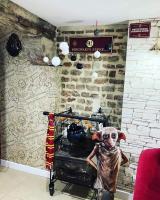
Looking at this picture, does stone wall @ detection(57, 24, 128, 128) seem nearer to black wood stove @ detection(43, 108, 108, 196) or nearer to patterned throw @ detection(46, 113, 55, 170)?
black wood stove @ detection(43, 108, 108, 196)

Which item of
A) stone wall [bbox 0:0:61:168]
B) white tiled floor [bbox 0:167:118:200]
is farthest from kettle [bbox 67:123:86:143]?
white tiled floor [bbox 0:167:118:200]

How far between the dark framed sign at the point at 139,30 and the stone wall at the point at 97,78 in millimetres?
246

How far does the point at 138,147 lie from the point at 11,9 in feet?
6.93

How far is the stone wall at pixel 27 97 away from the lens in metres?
2.98

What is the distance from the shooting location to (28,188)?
301 centimetres

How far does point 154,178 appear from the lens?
4.35ft

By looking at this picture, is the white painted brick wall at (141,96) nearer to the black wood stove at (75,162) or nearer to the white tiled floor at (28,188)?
the black wood stove at (75,162)

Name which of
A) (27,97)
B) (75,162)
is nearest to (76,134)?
(75,162)

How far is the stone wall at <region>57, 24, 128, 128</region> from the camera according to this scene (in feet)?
9.36

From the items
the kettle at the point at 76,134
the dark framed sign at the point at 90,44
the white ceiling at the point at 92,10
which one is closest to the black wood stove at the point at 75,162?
the kettle at the point at 76,134

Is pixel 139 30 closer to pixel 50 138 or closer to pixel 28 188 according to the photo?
pixel 50 138

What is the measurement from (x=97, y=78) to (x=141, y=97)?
2.39 ft

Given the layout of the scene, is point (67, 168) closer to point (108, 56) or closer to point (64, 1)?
point (108, 56)

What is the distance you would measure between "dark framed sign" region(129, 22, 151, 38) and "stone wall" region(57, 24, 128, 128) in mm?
246
